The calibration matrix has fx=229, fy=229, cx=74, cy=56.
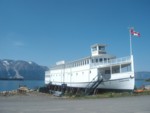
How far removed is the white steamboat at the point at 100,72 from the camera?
118 feet

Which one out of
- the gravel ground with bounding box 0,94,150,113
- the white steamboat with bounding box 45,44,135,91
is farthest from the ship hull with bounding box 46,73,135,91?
the gravel ground with bounding box 0,94,150,113

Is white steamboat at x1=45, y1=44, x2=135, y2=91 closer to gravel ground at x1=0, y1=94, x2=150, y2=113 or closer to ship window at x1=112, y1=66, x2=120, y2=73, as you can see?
ship window at x1=112, y1=66, x2=120, y2=73

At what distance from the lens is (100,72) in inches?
1585

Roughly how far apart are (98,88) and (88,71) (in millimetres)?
3807

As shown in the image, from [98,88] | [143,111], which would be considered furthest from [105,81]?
[143,111]

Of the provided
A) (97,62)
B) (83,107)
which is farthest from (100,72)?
Answer: (83,107)

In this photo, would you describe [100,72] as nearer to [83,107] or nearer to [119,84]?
[119,84]

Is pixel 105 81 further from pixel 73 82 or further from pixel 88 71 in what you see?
pixel 73 82

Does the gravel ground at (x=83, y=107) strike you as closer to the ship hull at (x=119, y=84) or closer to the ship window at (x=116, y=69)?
the ship hull at (x=119, y=84)

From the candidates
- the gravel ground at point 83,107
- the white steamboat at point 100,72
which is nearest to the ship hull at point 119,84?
the white steamboat at point 100,72

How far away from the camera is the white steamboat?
35.9 m

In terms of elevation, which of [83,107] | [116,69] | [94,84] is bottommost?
[83,107]

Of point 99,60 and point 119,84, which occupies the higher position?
point 99,60

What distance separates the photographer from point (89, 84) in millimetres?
41688
